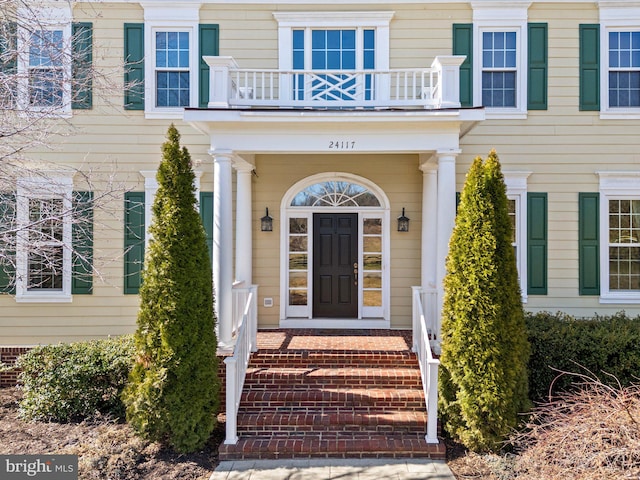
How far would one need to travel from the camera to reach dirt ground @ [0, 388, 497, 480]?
216 inches

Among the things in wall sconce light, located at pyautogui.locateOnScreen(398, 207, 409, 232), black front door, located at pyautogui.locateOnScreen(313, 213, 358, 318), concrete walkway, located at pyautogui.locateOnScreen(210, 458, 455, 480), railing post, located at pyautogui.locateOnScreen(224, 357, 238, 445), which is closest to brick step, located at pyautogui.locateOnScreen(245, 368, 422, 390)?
railing post, located at pyautogui.locateOnScreen(224, 357, 238, 445)

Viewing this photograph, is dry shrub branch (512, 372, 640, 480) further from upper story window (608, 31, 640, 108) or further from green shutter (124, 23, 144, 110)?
green shutter (124, 23, 144, 110)

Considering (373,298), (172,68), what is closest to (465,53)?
(373,298)

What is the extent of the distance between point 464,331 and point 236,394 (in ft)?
9.75

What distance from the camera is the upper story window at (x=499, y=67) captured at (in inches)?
352

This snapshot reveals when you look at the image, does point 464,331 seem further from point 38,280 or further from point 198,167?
point 38,280

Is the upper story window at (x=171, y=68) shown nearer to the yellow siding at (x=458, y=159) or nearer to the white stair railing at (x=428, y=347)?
the yellow siding at (x=458, y=159)

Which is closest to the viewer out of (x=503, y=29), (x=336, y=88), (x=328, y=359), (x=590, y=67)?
(x=328, y=359)

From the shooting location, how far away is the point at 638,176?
8.77 meters

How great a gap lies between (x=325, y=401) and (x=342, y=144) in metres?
3.63

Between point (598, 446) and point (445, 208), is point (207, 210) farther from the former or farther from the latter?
point (598, 446)

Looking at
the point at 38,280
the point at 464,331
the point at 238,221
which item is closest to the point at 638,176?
the point at 464,331

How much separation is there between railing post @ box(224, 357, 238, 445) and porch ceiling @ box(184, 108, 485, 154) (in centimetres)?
309

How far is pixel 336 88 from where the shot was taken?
7.86 meters
